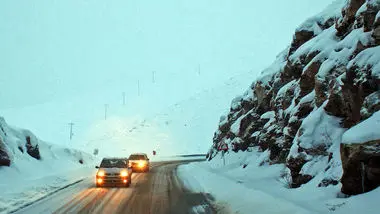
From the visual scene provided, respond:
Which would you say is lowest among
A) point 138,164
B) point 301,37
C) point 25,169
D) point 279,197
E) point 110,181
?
point 279,197

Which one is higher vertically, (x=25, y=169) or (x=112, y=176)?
(x=25, y=169)

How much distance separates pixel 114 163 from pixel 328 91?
12.8 metres

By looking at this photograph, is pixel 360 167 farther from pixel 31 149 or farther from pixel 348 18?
pixel 31 149

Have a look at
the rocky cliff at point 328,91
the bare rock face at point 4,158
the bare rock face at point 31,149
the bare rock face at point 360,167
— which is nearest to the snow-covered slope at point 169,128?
the bare rock face at point 31,149

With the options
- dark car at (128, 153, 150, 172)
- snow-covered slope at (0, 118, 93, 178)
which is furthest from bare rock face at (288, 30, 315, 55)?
dark car at (128, 153, 150, 172)

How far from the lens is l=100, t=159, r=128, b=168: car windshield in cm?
2205

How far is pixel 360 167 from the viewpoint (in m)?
9.50

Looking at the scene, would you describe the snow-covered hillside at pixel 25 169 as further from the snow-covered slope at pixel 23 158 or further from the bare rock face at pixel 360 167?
the bare rock face at pixel 360 167

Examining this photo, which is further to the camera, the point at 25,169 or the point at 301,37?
the point at 25,169

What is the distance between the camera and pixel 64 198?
50.9 ft

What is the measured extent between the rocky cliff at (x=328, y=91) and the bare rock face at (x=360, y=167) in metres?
0.27

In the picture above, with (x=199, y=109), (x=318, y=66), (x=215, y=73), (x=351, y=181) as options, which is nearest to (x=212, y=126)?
(x=199, y=109)

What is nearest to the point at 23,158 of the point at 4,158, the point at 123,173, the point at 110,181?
the point at 4,158

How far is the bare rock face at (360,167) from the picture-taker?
8922 millimetres
